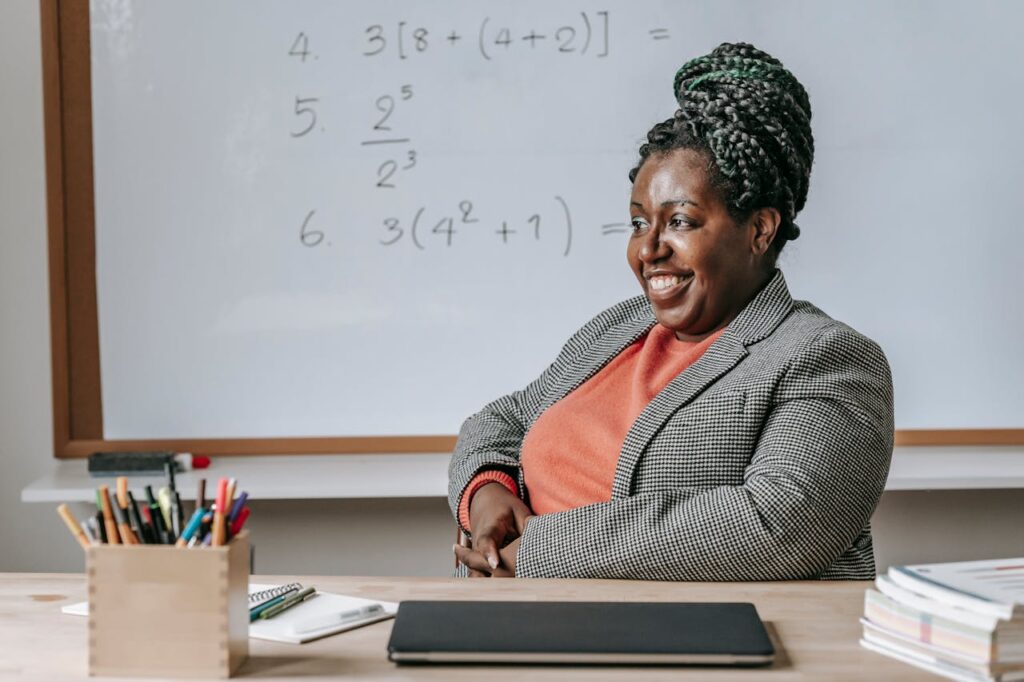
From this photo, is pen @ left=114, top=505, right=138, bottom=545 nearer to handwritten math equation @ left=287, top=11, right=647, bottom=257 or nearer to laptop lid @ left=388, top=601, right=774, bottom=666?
laptop lid @ left=388, top=601, right=774, bottom=666

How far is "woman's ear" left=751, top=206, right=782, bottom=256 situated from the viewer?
5.22 feet

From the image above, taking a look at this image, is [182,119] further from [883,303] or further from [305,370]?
[883,303]

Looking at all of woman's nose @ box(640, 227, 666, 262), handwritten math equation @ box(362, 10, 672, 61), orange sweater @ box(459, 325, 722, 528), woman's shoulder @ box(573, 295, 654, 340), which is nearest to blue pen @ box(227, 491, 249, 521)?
orange sweater @ box(459, 325, 722, 528)

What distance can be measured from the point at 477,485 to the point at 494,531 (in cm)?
15

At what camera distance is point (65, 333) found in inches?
99.7

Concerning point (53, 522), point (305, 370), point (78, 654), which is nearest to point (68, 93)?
point (305, 370)

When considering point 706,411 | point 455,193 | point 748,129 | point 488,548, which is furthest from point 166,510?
point 455,193

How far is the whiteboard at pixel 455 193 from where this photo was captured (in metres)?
2.50

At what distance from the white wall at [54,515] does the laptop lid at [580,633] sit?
1535mm

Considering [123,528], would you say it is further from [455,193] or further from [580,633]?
[455,193]

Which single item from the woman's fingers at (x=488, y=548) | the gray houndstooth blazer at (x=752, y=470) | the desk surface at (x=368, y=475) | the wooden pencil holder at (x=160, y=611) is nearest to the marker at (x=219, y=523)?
the wooden pencil holder at (x=160, y=611)

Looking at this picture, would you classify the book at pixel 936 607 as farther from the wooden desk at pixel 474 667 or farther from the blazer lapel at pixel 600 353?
the blazer lapel at pixel 600 353

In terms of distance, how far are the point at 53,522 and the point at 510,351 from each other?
1.09 m

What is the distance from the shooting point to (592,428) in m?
1.63
